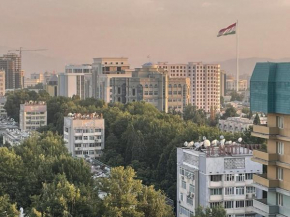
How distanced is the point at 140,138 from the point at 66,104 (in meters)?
26.5

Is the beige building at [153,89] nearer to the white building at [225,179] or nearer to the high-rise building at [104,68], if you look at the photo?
the high-rise building at [104,68]

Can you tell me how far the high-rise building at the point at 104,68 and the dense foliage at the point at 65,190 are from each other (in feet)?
173

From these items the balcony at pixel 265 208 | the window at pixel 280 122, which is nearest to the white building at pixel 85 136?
the balcony at pixel 265 208

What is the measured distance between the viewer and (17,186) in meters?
28.0

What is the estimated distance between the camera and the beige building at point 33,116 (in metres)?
61.1

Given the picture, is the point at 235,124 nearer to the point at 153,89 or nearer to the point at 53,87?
the point at 153,89

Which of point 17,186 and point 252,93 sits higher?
point 252,93

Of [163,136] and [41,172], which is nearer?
[41,172]

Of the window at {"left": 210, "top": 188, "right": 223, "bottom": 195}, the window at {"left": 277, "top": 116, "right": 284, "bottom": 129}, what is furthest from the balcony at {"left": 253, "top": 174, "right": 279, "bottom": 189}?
the window at {"left": 210, "top": 188, "right": 223, "bottom": 195}

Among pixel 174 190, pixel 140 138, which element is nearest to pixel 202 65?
pixel 140 138

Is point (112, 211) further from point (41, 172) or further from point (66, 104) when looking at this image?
point (66, 104)

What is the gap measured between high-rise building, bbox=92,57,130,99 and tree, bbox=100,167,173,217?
58782 millimetres

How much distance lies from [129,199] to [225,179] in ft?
12.8

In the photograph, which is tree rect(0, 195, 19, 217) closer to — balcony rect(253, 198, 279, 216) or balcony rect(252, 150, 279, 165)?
balcony rect(253, 198, 279, 216)
